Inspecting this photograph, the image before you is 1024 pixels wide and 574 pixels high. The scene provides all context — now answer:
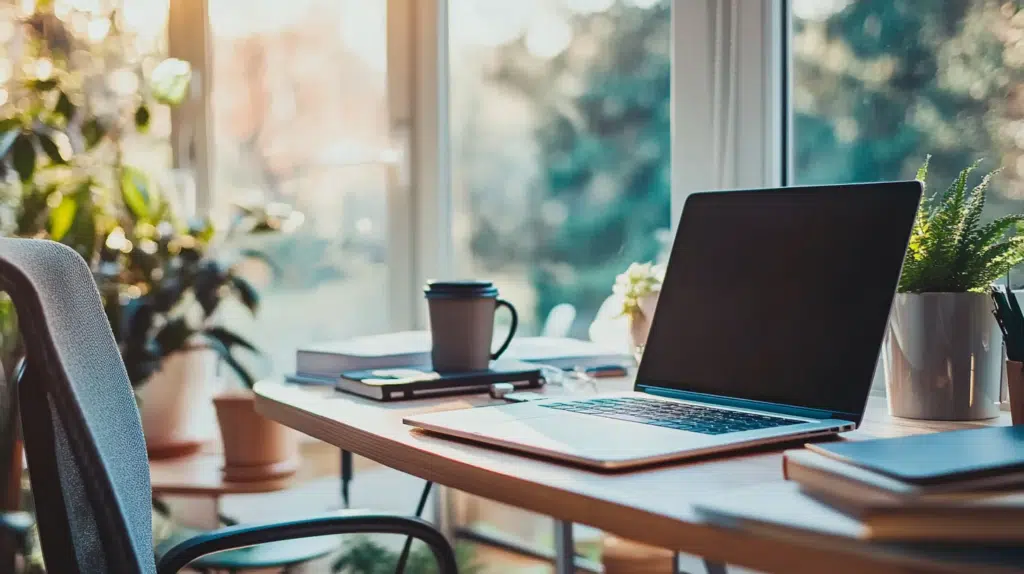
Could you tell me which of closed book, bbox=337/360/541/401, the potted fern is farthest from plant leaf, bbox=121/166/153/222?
the potted fern

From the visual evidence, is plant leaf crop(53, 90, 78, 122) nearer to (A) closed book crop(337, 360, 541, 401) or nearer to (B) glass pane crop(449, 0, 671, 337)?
(B) glass pane crop(449, 0, 671, 337)

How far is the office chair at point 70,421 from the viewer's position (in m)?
0.56

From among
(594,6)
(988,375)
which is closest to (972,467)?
(988,375)

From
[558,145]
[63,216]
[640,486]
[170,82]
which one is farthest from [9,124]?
[640,486]

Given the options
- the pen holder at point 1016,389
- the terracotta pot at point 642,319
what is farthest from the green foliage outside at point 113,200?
the pen holder at point 1016,389

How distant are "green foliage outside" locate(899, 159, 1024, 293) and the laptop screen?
0.36 ft

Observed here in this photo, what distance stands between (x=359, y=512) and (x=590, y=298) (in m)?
1.07

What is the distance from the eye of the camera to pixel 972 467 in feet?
1.83

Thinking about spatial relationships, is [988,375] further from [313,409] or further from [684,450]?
[313,409]

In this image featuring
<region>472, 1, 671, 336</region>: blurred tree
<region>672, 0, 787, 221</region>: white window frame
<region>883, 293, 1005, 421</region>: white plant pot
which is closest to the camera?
<region>883, 293, 1005, 421</region>: white plant pot

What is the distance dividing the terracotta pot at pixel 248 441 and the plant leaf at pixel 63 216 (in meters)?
0.50

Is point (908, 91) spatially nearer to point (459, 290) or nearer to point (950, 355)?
point (950, 355)

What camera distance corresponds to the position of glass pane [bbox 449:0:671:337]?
1.80m

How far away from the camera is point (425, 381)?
120cm
